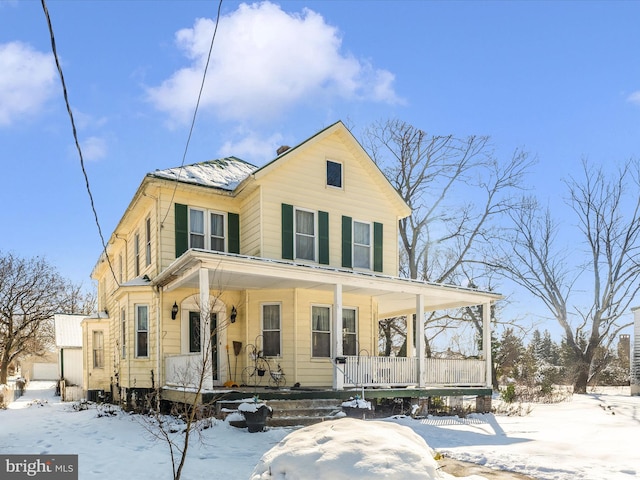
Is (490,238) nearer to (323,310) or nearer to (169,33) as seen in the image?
(323,310)

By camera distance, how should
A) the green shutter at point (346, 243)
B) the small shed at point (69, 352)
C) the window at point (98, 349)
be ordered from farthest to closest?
the small shed at point (69, 352)
the window at point (98, 349)
the green shutter at point (346, 243)

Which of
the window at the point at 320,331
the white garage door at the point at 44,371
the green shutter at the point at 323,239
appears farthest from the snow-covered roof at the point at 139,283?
the white garage door at the point at 44,371

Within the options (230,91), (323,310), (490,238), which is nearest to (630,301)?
(490,238)

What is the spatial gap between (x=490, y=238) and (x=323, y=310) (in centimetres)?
1481

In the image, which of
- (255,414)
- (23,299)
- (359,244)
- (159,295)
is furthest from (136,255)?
(23,299)

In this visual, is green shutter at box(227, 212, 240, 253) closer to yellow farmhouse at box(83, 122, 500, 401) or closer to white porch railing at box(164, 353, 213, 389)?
yellow farmhouse at box(83, 122, 500, 401)

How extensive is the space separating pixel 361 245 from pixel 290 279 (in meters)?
4.22

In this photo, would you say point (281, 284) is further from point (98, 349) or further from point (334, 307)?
point (98, 349)

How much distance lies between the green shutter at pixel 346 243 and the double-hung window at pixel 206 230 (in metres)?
3.34

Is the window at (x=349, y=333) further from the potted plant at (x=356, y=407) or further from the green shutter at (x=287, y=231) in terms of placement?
the potted plant at (x=356, y=407)

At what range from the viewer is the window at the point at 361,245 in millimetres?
16422

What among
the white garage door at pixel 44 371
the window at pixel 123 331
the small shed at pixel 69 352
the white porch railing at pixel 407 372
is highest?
the window at pixel 123 331

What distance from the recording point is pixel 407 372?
46.4ft

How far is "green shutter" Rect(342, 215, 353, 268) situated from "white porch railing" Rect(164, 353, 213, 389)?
5315 millimetres
